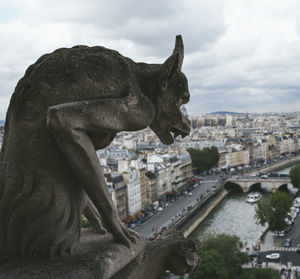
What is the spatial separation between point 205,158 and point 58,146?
160ft

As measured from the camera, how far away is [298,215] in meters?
29.9

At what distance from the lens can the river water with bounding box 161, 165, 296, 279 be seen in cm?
2633

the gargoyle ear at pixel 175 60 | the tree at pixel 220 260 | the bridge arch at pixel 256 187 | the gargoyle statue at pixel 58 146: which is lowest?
the bridge arch at pixel 256 187

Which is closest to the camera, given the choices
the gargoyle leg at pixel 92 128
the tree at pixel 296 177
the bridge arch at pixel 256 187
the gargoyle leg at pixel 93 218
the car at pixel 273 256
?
the gargoyle leg at pixel 92 128

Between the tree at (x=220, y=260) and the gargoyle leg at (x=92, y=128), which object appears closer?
the gargoyle leg at (x=92, y=128)

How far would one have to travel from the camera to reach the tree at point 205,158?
1988 inches

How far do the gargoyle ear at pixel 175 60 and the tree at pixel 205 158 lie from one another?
4810 centimetres

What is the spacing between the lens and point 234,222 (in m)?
29.2

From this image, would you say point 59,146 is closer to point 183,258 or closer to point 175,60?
point 175,60

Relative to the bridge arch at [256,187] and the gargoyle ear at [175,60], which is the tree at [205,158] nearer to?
the bridge arch at [256,187]

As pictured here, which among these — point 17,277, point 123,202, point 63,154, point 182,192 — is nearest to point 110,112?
point 63,154

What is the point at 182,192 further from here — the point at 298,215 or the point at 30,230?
the point at 30,230

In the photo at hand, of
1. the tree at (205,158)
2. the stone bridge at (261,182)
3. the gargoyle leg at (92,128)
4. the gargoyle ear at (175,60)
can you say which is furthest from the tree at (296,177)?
the gargoyle leg at (92,128)

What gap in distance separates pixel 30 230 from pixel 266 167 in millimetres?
54837
